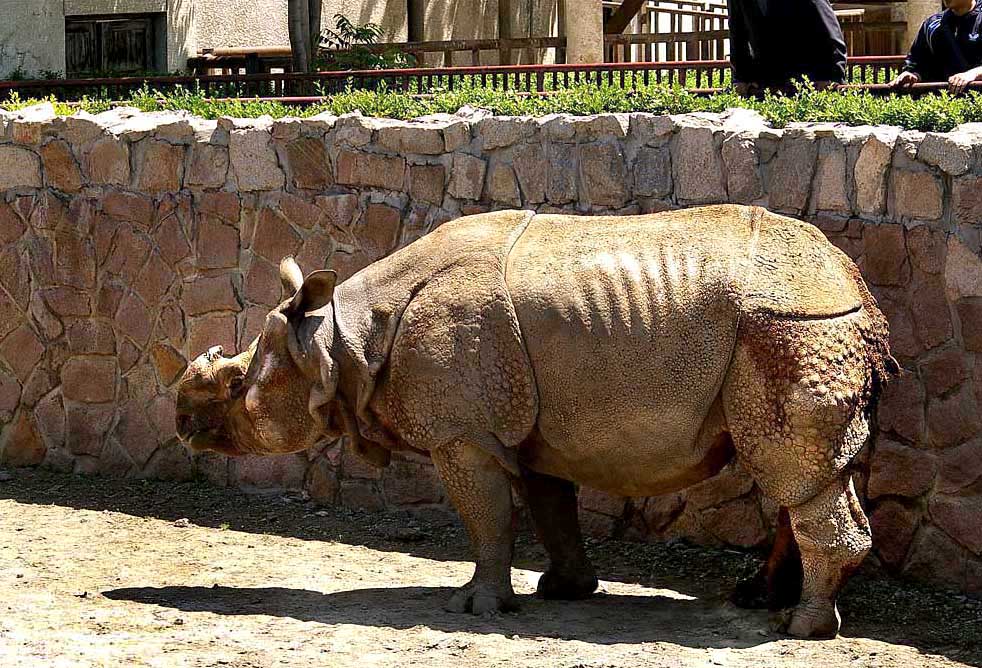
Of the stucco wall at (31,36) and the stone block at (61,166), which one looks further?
the stucco wall at (31,36)

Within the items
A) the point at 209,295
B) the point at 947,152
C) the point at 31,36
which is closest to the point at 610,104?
the point at 947,152

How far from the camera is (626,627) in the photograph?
6.86 m

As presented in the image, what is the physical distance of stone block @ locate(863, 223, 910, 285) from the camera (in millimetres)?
7258

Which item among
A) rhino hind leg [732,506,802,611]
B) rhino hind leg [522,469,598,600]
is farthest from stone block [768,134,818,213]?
rhino hind leg [522,469,598,600]

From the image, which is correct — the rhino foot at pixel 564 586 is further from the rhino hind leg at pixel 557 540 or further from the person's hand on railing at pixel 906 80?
the person's hand on railing at pixel 906 80

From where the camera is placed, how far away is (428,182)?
8609mm

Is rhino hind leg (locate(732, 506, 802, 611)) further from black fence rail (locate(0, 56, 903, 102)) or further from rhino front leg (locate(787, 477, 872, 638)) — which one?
black fence rail (locate(0, 56, 903, 102))

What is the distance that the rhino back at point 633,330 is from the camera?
255 inches

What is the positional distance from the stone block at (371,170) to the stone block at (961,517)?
3.24 m

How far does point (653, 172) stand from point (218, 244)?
2706 millimetres

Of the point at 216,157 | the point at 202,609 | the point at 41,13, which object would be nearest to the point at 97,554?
the point at 202,609

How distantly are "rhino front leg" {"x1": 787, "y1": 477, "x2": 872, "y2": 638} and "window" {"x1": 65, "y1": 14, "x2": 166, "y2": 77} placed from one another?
43.7ft

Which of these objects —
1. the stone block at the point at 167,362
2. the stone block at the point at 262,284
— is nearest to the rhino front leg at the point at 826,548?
the stone block at the point at 262,284

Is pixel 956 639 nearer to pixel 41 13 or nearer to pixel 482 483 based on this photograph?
pixel 482 483
